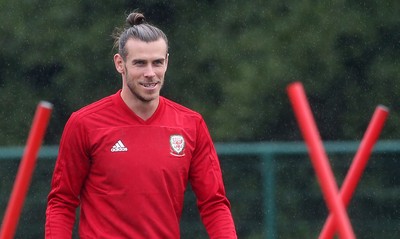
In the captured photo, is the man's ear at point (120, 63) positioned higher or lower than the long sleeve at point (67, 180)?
higher

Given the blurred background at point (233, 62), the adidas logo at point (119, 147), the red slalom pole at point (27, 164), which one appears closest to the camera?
the red slalom pole at point (27, 164)

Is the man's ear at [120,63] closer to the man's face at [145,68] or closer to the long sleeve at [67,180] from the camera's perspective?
the man's face at [145,68]

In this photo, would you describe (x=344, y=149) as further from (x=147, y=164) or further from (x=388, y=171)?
(x=147, y=164)

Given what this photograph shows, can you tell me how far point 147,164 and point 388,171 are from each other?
5930 millimetres

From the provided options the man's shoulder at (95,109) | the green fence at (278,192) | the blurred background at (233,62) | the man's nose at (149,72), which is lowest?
the green fence at (278,192)

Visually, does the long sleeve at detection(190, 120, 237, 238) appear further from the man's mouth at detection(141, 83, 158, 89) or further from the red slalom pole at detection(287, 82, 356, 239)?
the red slalom pole at detection(287, 82, 356, 239)

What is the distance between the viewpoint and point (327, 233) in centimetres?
456

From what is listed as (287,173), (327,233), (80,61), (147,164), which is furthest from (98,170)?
(80,61)

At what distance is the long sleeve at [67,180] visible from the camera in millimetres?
6078

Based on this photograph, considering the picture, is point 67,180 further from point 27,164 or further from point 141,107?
point 27,164

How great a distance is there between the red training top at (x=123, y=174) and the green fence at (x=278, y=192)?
5136 mm

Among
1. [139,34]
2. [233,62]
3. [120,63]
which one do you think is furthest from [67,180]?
[233,62]

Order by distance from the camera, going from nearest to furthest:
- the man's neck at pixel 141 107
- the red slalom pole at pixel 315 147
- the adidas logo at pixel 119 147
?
1. the red slalom pole at pixel 315 147
2. the adidas logo at pixel 119 147
3. the man's neck at pixel 141 107

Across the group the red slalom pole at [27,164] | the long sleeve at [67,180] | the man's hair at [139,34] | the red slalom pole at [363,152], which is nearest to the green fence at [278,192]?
the man's hair at [139,34]
